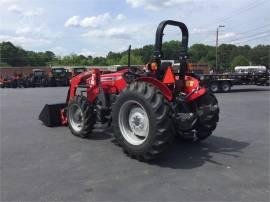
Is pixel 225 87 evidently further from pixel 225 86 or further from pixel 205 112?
pixel 205 112

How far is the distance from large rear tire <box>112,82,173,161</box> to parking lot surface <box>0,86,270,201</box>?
28cm

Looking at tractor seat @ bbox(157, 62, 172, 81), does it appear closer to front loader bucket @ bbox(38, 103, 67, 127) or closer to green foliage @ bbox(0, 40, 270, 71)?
front loader bucket @ bbox(38, 103, 67, 127)

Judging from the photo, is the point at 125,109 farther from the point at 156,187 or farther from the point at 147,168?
the point at 156,187

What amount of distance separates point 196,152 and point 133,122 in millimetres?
1423

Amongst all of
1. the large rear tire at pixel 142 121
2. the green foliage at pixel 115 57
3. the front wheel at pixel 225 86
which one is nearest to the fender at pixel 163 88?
the large rear tire at pixel 142 121

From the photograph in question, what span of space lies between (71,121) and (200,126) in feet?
10.5

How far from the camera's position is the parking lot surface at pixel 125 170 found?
4230 mm

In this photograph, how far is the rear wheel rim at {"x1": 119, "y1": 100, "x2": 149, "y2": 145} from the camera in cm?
569

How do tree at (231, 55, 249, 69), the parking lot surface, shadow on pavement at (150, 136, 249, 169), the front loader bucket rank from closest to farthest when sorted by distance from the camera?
1. the parking lot surface
2. shadow on pavement at (150, 136, 249, 169)
3. the front loader bucket
4. tree at (231, 55, 249, 69)

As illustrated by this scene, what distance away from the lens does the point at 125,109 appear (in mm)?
5887

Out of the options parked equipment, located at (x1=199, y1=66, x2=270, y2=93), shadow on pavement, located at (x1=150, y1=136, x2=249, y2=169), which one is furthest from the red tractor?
parked equipment, located at (x1=199, y1=66, x2=270, y2=93)

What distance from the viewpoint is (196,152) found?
623 centimetres

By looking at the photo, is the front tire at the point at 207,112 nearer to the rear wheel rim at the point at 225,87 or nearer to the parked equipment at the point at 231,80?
the parked equipment at the point at 231,80

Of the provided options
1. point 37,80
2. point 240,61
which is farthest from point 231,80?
point 240,61
